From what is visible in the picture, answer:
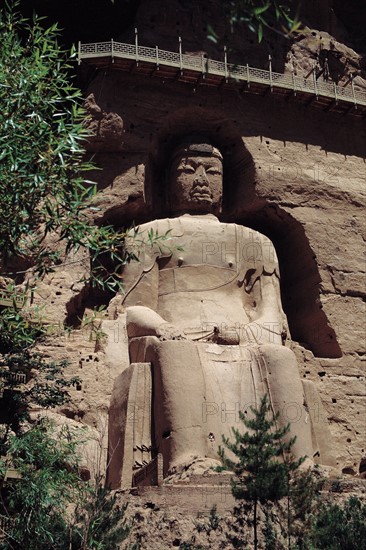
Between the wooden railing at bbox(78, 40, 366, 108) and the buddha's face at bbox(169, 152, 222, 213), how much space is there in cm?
108

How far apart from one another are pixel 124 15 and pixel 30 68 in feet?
19.6

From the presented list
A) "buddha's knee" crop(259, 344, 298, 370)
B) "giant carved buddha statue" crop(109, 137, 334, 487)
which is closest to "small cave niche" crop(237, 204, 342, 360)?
"giant carved buddha statue" crop(109, 137, 334, 487)

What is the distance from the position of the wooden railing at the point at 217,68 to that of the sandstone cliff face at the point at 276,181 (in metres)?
0.25

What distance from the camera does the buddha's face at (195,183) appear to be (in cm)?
1107

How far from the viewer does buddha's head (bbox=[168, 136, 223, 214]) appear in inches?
436

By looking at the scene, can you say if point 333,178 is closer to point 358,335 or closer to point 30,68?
point 358,335

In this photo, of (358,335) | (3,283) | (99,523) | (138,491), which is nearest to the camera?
(99,523)

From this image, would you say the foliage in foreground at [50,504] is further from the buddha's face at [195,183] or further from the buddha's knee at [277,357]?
the buddha's face at [195,183]

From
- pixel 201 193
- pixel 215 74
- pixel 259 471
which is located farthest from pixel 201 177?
pixel 259 471

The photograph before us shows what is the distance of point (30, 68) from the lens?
7.57 metres

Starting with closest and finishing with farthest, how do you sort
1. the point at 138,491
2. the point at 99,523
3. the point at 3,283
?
the point at 99,523
the point at 138,491
the point at 3,283

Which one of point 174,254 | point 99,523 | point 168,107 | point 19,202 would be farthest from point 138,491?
point 168,107

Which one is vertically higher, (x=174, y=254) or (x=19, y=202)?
(x=174, y=254)

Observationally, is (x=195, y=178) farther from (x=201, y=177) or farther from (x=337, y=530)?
(x=337, y=530)
